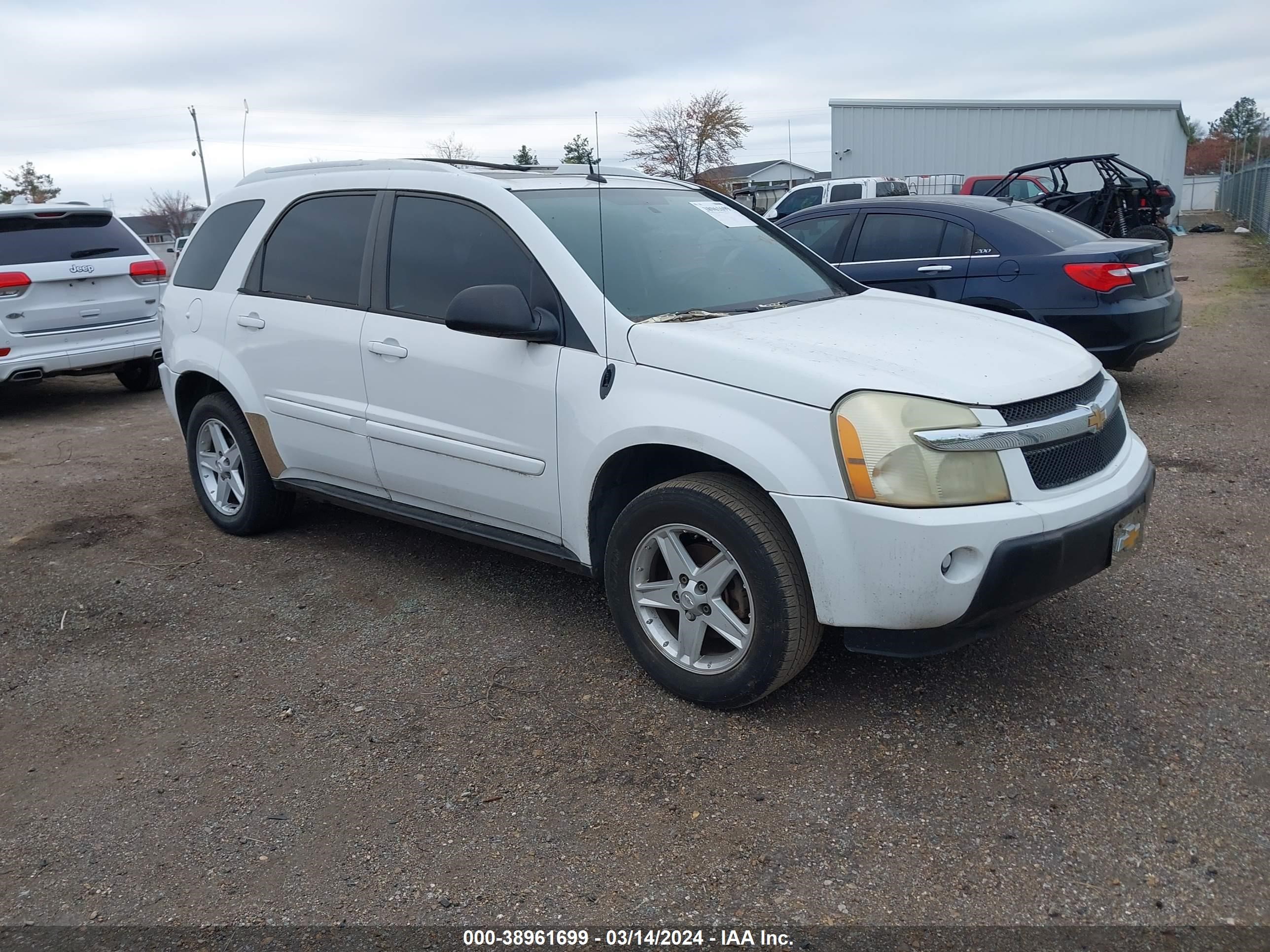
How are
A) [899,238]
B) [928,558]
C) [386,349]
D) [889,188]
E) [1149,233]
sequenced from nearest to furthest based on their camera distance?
[928,558]
[386,349]
[899,238]
[1149,233]
[889,188]

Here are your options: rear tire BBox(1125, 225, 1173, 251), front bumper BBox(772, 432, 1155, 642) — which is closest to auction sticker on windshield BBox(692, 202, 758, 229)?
front bumper BBox(772, 432, 1155, 642)

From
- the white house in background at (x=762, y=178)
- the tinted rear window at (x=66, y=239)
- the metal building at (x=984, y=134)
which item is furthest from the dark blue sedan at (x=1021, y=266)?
the metal building at (x=984, y=134)

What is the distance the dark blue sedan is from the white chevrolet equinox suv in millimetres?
3369

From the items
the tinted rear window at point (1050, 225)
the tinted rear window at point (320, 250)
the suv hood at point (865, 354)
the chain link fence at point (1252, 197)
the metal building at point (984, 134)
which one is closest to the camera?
the suv hood at point (865, 354)

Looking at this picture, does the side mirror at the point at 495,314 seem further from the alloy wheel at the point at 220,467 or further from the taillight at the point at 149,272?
the taillight at the point at 149,272

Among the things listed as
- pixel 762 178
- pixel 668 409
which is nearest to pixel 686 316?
pixel 668 409

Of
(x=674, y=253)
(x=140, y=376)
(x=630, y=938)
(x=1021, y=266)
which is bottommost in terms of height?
(x=630, y=938)

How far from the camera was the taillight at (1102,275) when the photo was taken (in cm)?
715

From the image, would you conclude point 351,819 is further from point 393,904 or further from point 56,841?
point 56,841

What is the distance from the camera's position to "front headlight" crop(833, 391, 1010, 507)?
2945mm

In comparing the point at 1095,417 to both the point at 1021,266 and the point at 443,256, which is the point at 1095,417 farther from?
Answer: the point at 1021,266

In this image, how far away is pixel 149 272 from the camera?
9109mm

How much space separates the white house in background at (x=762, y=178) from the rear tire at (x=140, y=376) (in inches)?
A: 758

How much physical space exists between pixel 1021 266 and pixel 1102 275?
1.75ft
